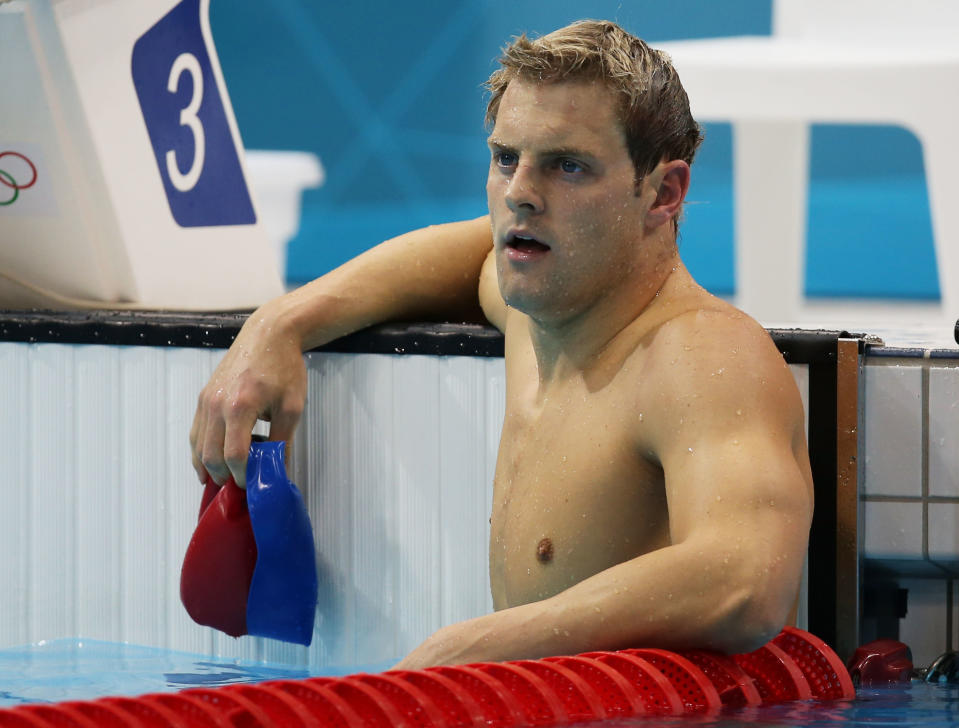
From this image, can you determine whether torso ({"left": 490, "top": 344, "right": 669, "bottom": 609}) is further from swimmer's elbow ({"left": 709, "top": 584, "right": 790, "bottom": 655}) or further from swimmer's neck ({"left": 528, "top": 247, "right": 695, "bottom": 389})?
swimmer's elbow ({"left": 709, "top": 584, "right": 790, "bottom": 655})

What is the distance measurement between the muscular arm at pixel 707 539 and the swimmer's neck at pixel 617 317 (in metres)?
Answer: 0.15

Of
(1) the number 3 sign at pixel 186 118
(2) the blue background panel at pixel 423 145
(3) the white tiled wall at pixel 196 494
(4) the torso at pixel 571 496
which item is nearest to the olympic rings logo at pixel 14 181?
(1) the number 3 sign at pixel 186 118

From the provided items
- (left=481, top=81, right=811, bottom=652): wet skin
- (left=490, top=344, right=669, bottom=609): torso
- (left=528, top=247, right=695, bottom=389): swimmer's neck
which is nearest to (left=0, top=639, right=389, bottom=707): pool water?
(left=490, top=344, right=669, bottom=609): torso

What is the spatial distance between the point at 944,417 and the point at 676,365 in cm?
64

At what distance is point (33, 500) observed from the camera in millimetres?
2695

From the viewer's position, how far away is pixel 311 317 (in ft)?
7.82

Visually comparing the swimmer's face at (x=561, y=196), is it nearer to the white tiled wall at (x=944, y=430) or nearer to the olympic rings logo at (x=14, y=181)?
the white tiled wall at (x=944, y=430)

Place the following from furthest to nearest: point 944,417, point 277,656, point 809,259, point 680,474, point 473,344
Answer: point 809,259 → point 277,656 → point 473,344 → point 944,417 → point 680,474

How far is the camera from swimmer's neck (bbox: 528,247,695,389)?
1986 millimetres

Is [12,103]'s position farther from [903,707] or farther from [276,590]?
[903,707]

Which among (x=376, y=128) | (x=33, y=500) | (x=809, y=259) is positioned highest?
(x=376, y=128)

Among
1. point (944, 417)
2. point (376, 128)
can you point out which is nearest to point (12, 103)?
point (944, 417)

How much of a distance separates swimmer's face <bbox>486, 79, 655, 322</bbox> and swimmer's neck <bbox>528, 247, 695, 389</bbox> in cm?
3

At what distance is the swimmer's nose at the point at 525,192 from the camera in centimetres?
189
